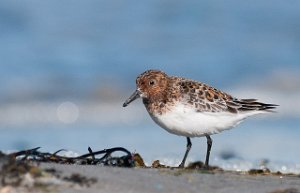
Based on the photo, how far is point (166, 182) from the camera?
5781 millimetres

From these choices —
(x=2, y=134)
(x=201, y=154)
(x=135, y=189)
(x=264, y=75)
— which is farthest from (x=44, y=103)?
(x=135, y=189)

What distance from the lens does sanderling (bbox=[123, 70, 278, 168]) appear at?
7.36 metres

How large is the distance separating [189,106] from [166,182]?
173 centimetres

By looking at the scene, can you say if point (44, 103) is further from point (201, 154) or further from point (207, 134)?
point (207, 134)

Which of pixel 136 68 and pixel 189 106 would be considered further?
pixel 136 68

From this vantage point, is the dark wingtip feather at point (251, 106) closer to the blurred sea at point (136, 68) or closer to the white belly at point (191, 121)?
the white belly at point (191, 121)

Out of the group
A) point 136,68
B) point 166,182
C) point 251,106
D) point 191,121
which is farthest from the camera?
point 136,68

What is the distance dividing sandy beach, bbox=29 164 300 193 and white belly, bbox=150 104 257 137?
2.69 ft

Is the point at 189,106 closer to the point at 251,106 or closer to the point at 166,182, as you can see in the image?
the point at 251,106

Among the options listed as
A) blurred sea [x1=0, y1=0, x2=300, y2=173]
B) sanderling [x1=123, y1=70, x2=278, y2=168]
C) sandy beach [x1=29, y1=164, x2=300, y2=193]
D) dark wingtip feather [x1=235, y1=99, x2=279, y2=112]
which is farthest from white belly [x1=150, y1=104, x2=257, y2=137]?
blurred sea [x1=0, y1=0, x2=300, y2=173]

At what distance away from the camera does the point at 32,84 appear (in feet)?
52.2

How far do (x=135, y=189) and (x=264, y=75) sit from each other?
11.3m

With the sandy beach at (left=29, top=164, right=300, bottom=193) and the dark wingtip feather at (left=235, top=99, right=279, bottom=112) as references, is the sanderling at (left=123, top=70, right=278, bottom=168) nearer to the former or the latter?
the dark wingtip feather at (left=235, top=99, right=279, bottom=112)

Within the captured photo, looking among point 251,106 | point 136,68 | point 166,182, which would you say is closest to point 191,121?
point 251,106
